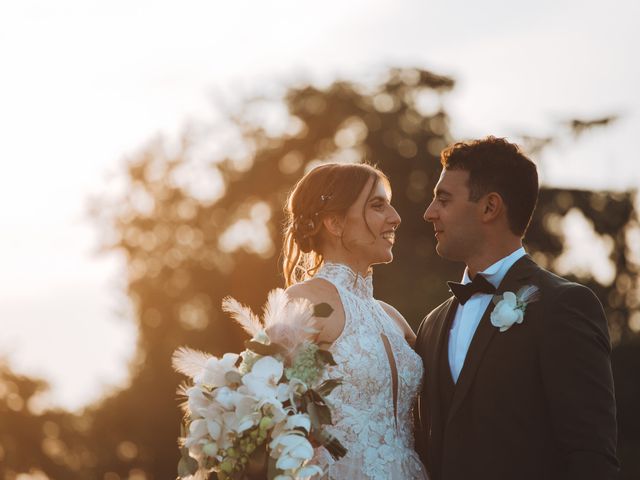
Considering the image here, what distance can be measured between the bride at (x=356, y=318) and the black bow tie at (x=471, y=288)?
491mm

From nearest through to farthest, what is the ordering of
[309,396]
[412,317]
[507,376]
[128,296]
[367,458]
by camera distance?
[309,396] → [507,376] → [367,458] → [412,317] → [128,296]

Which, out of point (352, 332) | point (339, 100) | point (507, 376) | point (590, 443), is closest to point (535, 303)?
point (507, 376)

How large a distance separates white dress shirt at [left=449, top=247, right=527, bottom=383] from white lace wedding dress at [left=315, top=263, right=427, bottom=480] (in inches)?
18.2

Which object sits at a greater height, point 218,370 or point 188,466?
point 218,370

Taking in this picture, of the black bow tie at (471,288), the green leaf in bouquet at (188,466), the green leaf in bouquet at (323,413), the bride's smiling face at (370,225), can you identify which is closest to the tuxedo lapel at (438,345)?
the black bow tie at (471,288)

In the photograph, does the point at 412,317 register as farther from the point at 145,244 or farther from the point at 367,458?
the point at 367,458

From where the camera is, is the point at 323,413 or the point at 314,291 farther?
the point at 314,291

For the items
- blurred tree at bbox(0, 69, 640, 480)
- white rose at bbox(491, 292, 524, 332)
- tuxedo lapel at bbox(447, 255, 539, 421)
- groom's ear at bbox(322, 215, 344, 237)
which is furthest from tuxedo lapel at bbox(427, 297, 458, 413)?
blurred tree at bbox(0, 69, 640, 480)

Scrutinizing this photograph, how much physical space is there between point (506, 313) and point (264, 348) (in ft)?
4.45

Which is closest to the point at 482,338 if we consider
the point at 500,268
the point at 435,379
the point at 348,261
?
the point at 435,379

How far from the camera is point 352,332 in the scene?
5.89 m

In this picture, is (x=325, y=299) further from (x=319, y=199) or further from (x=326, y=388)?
(x=326, y=388)

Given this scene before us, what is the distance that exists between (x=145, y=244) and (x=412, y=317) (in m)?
12.6

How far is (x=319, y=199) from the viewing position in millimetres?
6176
